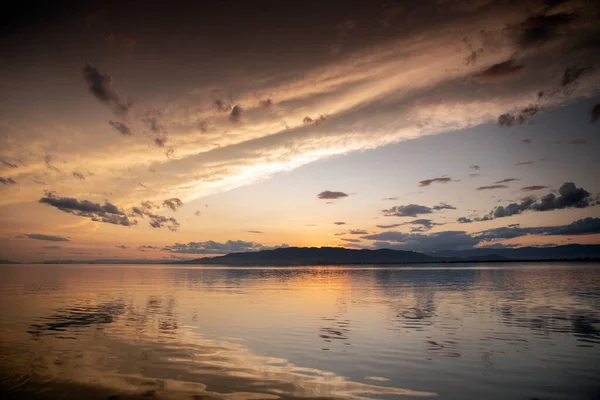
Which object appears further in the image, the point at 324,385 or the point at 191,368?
the point at 191,368

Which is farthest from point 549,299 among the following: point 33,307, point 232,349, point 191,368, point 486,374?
point 33,307

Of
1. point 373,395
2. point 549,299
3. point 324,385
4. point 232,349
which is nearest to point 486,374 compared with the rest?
point 373,395

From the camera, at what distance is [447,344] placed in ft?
69.4

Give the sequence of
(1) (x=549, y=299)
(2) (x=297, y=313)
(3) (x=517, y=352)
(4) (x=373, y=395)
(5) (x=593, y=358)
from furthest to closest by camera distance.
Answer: (1) (x=549, y=299), (2) (x=297, y=313), (3) (x=517, y=352), (5) (x=593, y=358), (4) (x=373, y=395)

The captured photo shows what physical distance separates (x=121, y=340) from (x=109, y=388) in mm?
9020

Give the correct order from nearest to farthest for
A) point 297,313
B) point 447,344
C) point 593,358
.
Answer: point 593,358, point 447,344, point 297,313

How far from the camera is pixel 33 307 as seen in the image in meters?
35.8

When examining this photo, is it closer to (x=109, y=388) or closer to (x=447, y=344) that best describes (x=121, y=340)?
(x=109, y=388)

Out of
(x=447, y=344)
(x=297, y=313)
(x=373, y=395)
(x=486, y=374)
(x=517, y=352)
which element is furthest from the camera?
(x=297, y=313)

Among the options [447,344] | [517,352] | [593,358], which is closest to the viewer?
[593,358]

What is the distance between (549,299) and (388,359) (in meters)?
33.1

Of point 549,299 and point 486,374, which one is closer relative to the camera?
point 486,374

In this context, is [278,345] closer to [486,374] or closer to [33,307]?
[486,374]

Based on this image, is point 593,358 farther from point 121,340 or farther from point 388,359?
point 121,340
